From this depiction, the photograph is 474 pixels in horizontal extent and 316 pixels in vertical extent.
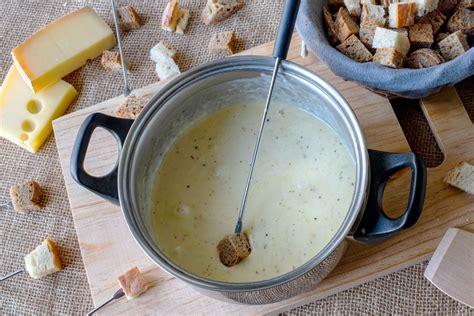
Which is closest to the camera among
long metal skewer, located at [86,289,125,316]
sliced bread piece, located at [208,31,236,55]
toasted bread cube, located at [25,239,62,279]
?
long metal skewer, located at [86,289,125,316]

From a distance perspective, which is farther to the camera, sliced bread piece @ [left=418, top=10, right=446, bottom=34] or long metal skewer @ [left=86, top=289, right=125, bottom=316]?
sliced bread piece @ [left=418, top=10, right=446, bottom=34]

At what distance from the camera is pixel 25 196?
139cm

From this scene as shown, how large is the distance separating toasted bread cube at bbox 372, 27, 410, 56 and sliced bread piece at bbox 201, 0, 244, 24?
375mm

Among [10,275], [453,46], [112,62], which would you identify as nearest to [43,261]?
[10,275]

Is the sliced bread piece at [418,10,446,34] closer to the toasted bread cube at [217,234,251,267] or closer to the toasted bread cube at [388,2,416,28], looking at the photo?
the toasted bread cube at [388,2,416,28]

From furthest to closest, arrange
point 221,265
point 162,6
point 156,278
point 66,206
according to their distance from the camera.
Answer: point 162,6, point 66,206, point 156,278, point 221,265

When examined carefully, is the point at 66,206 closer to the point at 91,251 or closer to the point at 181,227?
the point at 91,251

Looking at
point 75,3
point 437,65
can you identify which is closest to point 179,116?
point 437,65

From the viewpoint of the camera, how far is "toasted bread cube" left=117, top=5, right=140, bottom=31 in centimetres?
151

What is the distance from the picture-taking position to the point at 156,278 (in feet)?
4.02

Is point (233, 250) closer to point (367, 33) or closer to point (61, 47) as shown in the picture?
point (367, 33)

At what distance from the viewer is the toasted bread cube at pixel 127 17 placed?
151cm

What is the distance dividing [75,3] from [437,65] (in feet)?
2.97

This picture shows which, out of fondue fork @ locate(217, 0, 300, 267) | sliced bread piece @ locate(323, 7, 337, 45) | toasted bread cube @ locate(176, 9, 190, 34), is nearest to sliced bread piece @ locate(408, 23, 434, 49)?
sliced bread piece @ locate(323, 7, 337, 45)
